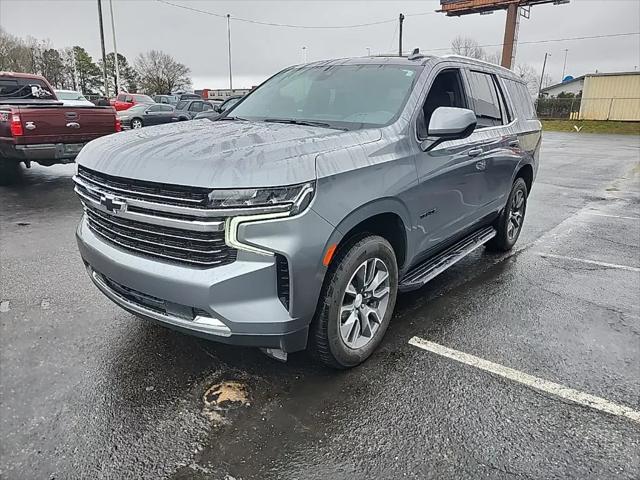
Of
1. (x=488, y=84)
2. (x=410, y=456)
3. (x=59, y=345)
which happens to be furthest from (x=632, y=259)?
(x=59, y=345)

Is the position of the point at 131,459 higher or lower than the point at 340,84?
lower

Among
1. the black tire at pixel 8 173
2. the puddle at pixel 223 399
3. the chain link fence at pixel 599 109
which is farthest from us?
the chain link fence at pixel 599 109

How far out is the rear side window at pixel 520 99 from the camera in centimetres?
529

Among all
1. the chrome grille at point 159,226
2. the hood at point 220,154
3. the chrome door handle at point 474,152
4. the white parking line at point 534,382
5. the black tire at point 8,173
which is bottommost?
the white parking line at point 534,382

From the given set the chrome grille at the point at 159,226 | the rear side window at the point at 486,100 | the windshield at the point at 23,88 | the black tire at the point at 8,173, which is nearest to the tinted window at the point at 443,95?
the rear side window at the point at 486,100

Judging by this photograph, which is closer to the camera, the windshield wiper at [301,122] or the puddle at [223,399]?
the puddle at [223,399]

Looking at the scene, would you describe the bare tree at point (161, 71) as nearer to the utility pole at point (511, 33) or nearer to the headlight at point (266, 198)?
the utility pole at point (511, 33)

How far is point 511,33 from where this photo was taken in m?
37.9

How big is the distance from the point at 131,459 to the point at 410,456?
1.37 metres

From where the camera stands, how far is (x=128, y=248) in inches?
107

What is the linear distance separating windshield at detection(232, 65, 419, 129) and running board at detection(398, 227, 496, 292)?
1178 millimetres

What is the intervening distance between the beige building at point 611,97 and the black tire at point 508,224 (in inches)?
1518

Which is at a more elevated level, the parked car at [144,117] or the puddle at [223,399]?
the parked car at [144,117]

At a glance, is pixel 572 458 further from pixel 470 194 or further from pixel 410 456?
pixel 470 194
